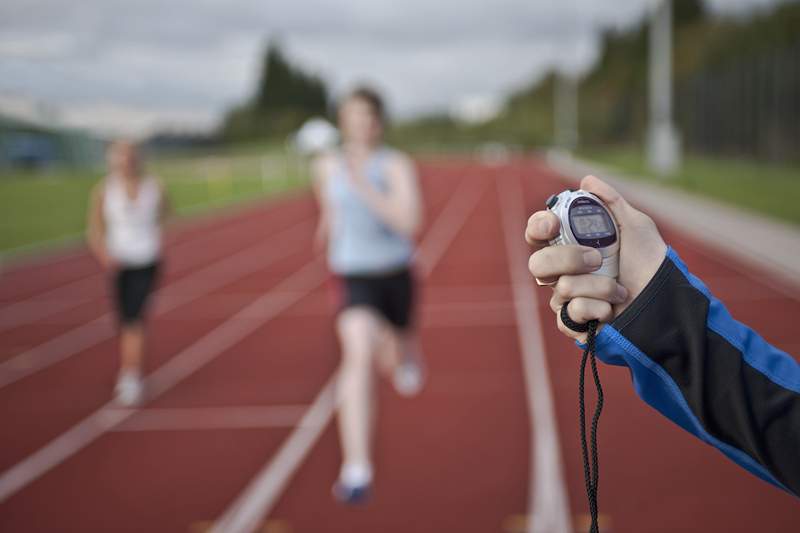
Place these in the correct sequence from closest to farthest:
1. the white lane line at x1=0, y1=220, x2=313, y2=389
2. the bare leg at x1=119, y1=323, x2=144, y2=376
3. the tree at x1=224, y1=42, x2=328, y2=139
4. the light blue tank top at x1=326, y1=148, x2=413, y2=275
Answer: the light blue tank top at x1=326, y1=148, x2=413, y2=275
the bare leg at x1=119, y1=323, x2=144, y2=376
the white lane line at x1=0, y1=220, x2=313, y2=389
the tree at x1=224, y1=42, x2=328, y2=139

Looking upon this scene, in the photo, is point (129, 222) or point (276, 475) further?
point (129, 222)

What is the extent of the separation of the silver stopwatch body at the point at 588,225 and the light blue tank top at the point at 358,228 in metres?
3.06

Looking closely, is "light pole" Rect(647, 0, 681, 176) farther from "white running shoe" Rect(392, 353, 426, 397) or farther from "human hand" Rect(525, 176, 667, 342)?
"human hand" Rect(525, 176, 667, 342)

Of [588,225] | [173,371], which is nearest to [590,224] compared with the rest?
[588,225]

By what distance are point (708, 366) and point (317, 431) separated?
400 centimetres

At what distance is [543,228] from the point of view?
101cm

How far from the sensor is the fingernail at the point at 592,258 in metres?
1.00

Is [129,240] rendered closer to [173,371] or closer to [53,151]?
[173,371]

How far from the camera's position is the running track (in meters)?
3.63

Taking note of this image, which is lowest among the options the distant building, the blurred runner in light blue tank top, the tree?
the blurred runner in light blue tank top

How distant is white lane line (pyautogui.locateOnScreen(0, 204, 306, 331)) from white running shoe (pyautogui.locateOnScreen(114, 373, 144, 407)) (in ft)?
11.1

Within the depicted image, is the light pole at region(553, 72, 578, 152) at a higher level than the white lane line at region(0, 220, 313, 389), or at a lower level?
higher

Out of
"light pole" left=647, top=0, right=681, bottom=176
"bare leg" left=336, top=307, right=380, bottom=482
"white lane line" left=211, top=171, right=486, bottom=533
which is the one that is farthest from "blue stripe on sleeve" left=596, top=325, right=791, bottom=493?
"light pole" left=647, top=0, right=681, bottom=176

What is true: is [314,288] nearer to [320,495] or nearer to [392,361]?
[392,361]
